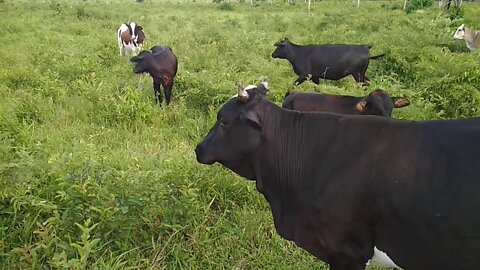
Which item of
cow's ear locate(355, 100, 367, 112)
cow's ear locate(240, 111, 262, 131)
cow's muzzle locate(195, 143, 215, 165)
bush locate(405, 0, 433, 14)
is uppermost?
cow's ear locate(240, 111, 262, 131)

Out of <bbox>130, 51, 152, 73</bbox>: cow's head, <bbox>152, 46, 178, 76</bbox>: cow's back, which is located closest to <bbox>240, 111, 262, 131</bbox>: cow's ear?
<bbox>152, 46, 178, 76</bbox>: cow's back

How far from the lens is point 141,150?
6164 millimetres

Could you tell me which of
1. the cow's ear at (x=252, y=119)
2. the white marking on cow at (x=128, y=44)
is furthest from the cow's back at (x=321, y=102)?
the white marking on cow at (x=128, y=44)

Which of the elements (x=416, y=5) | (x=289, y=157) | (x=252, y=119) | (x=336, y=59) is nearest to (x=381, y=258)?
(x=289, y=157)

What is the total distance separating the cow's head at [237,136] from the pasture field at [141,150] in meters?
0.77

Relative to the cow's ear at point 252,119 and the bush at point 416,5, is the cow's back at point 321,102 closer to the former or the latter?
the cow's ear at point 252,119

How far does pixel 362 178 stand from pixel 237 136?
934mm

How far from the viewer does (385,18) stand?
19.4 metres

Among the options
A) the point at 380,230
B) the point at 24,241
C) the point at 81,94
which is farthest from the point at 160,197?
the point at 81,94

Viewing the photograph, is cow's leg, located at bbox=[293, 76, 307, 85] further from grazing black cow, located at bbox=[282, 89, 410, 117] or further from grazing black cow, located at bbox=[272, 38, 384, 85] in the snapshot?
grazing black cow, located at bbox=[282, 89, 410, 117]

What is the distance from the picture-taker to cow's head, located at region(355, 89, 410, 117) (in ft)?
17.9

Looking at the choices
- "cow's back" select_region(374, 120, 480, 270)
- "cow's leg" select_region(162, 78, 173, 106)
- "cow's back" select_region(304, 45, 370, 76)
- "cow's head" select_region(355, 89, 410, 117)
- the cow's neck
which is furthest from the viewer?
"cow's back" select_region(304, 45, 370, 76)

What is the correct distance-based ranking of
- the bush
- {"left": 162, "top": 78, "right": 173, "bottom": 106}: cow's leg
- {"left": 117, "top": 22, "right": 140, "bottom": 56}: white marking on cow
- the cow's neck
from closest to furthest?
the cow's neck → {"left": 162, "top": 78, "right": 173, "bottom": 106}: cow's leg → {"left": 117, "top": 22, "right": 140, "bottom": 56}: white marking on cow → the bush

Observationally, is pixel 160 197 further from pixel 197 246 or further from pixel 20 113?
pixel 20 113
